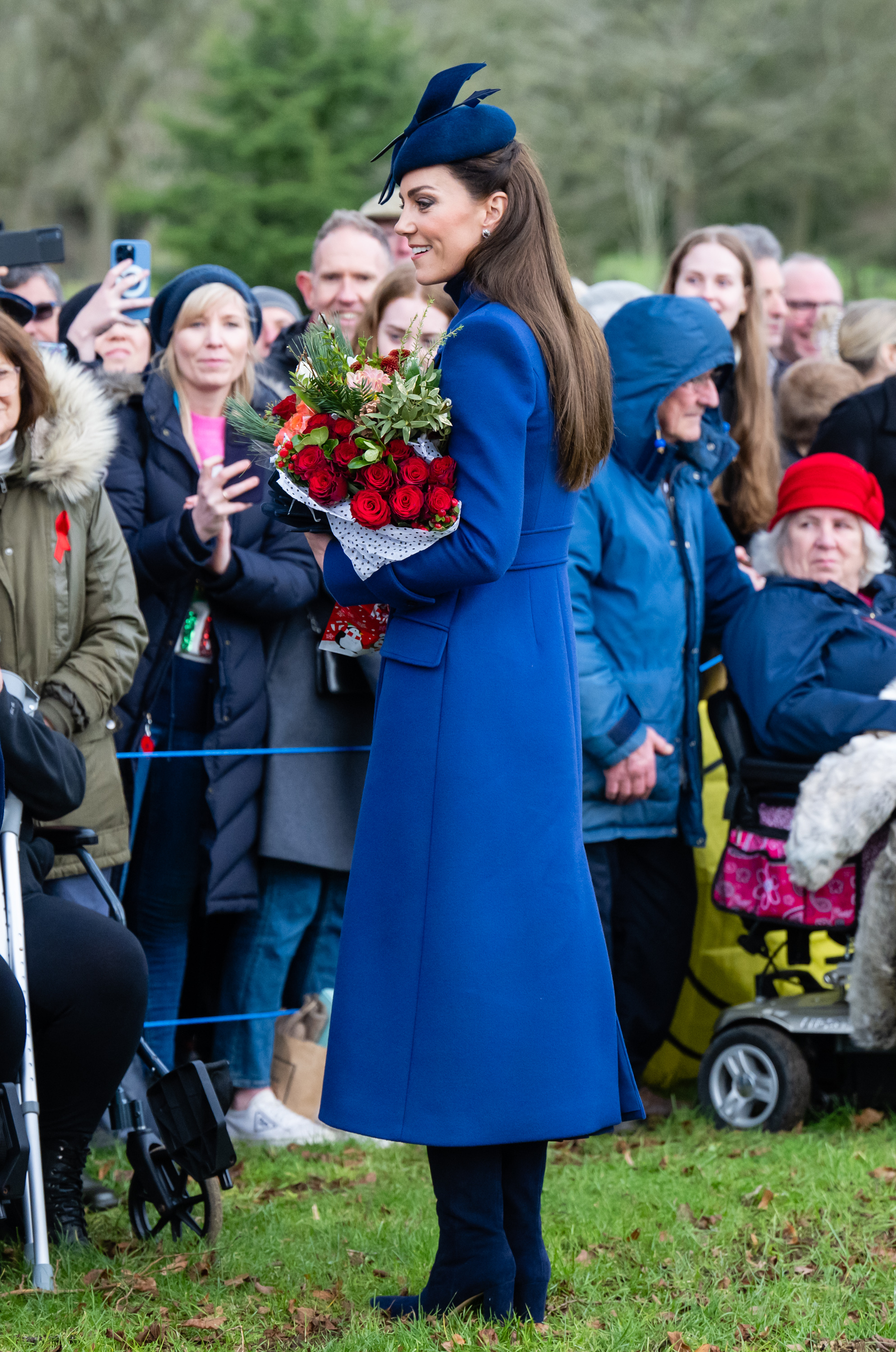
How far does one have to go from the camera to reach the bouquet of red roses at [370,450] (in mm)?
3045

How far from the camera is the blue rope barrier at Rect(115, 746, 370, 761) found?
5.04m

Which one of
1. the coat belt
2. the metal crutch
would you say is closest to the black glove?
the coat belt

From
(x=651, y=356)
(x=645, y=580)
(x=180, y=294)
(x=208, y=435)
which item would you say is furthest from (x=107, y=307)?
(x=645, y=580)

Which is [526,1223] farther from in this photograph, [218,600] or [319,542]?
[218,600]

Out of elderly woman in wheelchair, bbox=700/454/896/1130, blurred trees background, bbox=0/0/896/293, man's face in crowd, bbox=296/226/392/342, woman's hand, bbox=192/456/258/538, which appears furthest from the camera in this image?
blurred trees background, bbox=0/0/896/293

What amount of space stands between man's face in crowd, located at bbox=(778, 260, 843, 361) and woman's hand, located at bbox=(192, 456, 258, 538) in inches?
189

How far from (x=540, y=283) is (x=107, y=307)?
272cm

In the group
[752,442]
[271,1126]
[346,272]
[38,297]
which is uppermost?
[346,272]

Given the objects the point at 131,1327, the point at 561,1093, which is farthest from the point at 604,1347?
the point at 131,1327

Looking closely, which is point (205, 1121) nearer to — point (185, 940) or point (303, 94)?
point (185, 940)

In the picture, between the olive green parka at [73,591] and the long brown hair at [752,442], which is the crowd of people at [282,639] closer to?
the olive green parka at [73,591]

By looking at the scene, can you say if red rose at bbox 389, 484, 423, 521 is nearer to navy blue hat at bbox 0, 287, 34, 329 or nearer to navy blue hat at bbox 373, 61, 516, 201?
navy blue hat at bbox 373, 61, 516, 201

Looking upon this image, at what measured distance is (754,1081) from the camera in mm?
5258

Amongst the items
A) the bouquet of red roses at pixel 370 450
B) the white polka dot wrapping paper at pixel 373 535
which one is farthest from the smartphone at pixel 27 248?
the white polka dot wrapping paper at pixel 373 535
